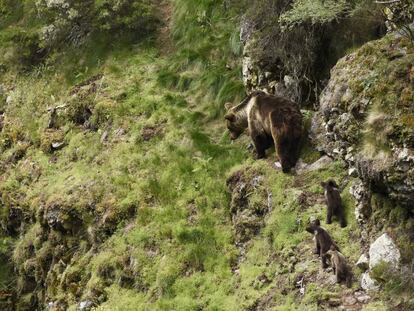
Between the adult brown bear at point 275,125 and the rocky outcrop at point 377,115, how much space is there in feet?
5.20

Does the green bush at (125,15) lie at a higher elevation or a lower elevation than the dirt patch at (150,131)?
higher

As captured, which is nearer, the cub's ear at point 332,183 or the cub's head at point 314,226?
the cub's head at point 314,226

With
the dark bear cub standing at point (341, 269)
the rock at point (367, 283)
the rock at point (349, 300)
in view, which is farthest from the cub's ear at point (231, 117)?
the rock at point (349, 300)

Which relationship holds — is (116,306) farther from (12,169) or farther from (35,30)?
(35,30)

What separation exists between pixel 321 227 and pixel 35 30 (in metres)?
14.1

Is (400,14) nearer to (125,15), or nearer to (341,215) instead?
(341,215)

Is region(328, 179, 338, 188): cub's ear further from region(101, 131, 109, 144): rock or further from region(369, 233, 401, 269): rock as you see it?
region(101, 131, 109, 144): rock

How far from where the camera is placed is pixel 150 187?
513 inches

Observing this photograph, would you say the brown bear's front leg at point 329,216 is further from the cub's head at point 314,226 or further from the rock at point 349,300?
the rock at point 349,300

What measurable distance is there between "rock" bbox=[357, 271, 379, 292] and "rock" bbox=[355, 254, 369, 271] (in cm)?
10

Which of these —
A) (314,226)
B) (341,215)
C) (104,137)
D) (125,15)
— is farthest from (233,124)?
(125,15)

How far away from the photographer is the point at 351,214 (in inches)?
359

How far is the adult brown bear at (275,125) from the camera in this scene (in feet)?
35.6

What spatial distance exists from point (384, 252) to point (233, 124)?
19.1 feet
